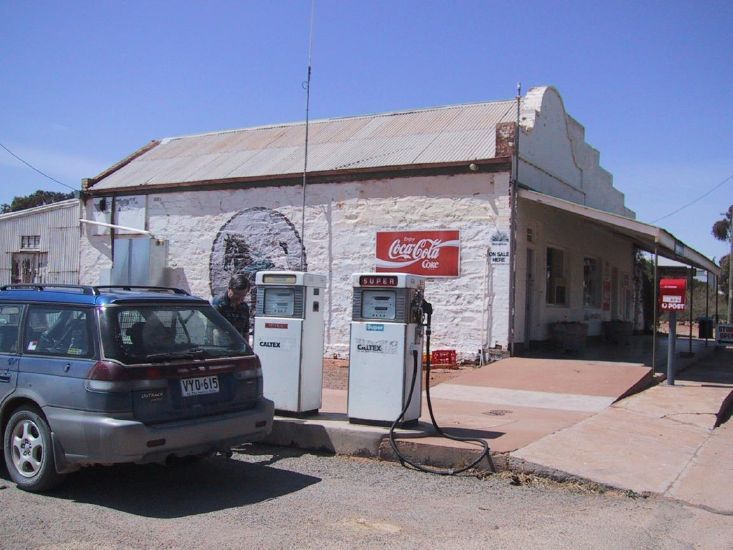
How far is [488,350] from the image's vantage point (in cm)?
1466

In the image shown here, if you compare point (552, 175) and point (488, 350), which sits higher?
point (552, 175)

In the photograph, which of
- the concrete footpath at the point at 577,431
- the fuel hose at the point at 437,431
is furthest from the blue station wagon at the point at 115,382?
the concrete footpath at the point at 577,431

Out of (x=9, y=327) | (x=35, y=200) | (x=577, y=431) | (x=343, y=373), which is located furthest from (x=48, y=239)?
(x=35, y=200)

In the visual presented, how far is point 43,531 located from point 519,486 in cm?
387

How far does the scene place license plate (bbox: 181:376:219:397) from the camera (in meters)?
5.92

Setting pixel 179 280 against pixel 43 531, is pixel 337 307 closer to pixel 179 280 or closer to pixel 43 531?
pixel 179 280

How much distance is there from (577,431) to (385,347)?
2370 mm

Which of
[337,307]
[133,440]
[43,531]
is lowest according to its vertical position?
[43,531]

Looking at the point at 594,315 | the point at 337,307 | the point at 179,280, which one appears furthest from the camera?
the point at 594,315

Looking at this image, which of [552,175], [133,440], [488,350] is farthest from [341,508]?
[552,175]

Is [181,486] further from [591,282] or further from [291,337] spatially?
[591,282]

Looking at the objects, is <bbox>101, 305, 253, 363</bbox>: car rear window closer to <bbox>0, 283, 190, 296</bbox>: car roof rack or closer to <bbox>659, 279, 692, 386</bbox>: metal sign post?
<bbox>0, 283, 190, 296</bbox>: car roof rack

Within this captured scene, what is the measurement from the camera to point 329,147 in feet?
60.0

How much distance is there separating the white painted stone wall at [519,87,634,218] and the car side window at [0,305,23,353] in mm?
11183
